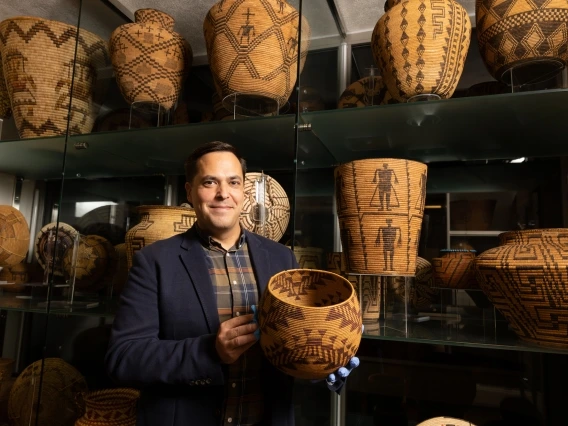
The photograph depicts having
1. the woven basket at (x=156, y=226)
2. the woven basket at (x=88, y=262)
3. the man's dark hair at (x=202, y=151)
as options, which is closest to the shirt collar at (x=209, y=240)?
the man's dark hair at (x=202, y=151)

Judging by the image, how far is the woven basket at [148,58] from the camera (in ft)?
4.23

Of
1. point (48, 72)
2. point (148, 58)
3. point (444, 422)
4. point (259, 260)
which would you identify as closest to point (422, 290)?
point (444, 422)

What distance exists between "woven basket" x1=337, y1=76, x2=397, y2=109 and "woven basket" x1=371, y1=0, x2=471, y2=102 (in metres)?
0.20

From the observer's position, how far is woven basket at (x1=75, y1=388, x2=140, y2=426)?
1.15m

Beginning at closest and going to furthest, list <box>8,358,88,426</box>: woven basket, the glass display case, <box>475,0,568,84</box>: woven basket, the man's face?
the man's face, <box>475,0,568,84</box>: woven basket, the glass display case, <box>8,358,88,426</box>: woven basket

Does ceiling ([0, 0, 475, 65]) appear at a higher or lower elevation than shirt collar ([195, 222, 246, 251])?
higher

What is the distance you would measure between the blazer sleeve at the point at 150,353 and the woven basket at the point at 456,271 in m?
0.65

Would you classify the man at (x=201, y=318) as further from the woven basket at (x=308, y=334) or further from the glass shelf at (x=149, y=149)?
the glass shelf at (x=149, y=149)

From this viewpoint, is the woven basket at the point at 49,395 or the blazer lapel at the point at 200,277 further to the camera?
the woven basket at the point at 49,395

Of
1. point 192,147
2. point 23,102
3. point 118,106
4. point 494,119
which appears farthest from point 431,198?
point 23,102

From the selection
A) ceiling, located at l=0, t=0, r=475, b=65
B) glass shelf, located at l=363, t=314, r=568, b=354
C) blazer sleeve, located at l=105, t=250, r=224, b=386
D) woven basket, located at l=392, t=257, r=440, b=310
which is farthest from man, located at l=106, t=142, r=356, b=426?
ceiling, located at l=0, t=0, r=475, b=65

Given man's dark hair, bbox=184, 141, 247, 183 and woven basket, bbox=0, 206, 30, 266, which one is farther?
woven basket, bbox=0, 206, 30, 266

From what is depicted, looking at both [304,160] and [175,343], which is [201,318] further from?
[304,160]

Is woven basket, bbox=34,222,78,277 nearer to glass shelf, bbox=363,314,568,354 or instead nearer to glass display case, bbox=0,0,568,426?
glass display case, bbox=0,0,568,426
